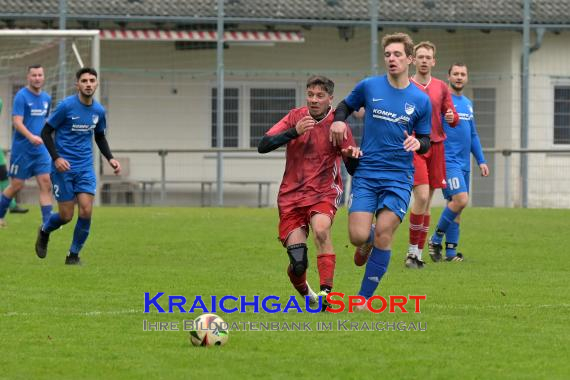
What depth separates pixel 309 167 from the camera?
32.7 feet

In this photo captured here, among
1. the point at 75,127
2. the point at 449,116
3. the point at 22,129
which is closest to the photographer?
the point at 449,116

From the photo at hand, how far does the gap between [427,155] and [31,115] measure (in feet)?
21.6

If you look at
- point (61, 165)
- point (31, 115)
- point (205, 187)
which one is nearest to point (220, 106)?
point (205, 187)

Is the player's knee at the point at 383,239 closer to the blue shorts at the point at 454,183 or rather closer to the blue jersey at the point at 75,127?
the blue jersey at the point at 75,127

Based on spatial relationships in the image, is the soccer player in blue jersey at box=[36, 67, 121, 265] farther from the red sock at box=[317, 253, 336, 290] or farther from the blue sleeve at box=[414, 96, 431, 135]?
the blue sleeve at box=[414, 96, 431, 135]

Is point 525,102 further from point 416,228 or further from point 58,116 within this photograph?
point 58,116

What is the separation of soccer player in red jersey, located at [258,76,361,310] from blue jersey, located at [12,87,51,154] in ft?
28.2

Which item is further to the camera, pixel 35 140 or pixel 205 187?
pixel 205 187

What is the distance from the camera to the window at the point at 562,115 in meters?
27.4

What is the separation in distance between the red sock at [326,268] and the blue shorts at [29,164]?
29.1 feet

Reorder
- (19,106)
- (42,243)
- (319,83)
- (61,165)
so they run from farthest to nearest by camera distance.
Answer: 1. (19,106)
2. (42,243)
3. (61,165)
4. (319,83)


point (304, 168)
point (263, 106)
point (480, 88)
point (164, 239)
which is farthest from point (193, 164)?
point (304, 168)

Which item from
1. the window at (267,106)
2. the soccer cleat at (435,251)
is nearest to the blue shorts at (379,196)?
the soccer cleat at (435,251)

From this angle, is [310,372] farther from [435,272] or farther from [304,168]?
[435,272]
